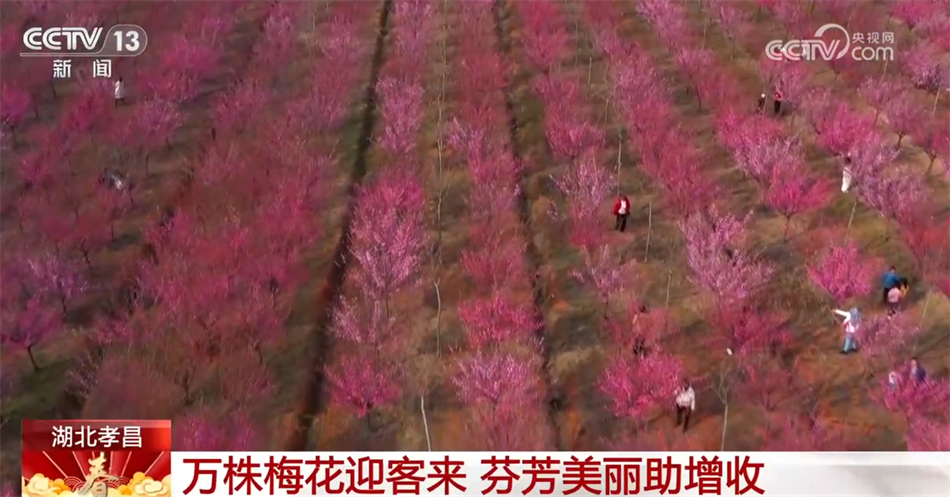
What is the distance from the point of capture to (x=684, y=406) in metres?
2.17

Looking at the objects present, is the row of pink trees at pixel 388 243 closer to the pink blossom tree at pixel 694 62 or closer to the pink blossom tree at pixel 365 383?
the pink blossom tree at pixel 365 383

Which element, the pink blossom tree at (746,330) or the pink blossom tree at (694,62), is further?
the pink blossom tree at (694,62)

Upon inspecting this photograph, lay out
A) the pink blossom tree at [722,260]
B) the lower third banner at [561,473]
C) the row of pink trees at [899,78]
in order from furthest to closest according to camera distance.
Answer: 1. the row of pink trees at [899,78]
2. the pink blossom tree at [722,260]
3. the lower third banner at [561,473]

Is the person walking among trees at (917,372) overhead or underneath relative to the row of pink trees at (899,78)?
underneath

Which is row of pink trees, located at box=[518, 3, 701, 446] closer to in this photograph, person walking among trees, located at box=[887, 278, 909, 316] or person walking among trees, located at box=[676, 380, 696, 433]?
person walking among trees, located at box=[676, 380, 696, 433]

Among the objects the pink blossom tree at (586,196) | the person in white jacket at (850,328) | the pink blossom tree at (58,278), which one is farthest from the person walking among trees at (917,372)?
the pink blossom tree at (58,278)

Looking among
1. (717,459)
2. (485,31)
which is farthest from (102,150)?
(717,459)

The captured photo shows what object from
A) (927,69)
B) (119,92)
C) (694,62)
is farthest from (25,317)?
(927,69)

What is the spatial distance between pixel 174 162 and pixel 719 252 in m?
1.75

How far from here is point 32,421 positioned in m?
2.16

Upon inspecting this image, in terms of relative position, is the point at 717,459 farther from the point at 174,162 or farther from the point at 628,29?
the point at 174,162

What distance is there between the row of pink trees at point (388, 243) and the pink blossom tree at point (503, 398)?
21 cm

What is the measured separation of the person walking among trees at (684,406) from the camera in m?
2.17

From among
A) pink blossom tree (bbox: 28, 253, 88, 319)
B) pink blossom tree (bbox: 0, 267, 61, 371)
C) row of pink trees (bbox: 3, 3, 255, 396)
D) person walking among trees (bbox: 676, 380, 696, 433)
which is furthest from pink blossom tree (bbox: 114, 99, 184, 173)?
person walking among trees (bbox: 676, 380, 696, 433)
